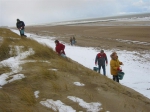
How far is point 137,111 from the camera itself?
4.44 metres

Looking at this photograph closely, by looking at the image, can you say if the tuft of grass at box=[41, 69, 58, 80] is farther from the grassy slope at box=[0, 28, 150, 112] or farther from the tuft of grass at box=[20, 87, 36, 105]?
the tuft of grass at box=[20, 87, 36, 105]

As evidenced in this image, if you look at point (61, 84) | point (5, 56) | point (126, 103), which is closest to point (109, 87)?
point (126, 103)

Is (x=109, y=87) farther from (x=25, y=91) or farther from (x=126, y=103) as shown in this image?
(x=25, y=91)

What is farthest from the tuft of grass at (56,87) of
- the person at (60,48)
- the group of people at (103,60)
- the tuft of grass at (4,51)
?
the person at (60,48)

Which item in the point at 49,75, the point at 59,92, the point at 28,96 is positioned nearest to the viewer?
the point at 28,96

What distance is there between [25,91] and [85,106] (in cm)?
151

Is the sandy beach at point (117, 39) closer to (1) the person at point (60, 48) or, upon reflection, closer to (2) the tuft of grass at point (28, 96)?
(1) the person at point (60, 48)

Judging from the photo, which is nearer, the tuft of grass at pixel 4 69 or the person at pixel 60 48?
the tuft of grass at pixel 4 69

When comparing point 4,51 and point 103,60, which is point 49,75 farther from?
point 103,60

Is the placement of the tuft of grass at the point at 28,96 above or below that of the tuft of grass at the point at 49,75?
below

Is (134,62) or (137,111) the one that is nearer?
(137,111)

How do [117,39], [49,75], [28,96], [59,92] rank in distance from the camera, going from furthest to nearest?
[117,39] < [49,75] < [59,92] < [28,96]

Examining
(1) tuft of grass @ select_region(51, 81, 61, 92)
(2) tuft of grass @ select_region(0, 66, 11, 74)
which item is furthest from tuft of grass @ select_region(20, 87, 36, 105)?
(2) tuft of grass @ select_region(0, 66, 11, 74)

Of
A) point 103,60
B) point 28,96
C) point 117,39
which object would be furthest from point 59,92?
point 117,39
